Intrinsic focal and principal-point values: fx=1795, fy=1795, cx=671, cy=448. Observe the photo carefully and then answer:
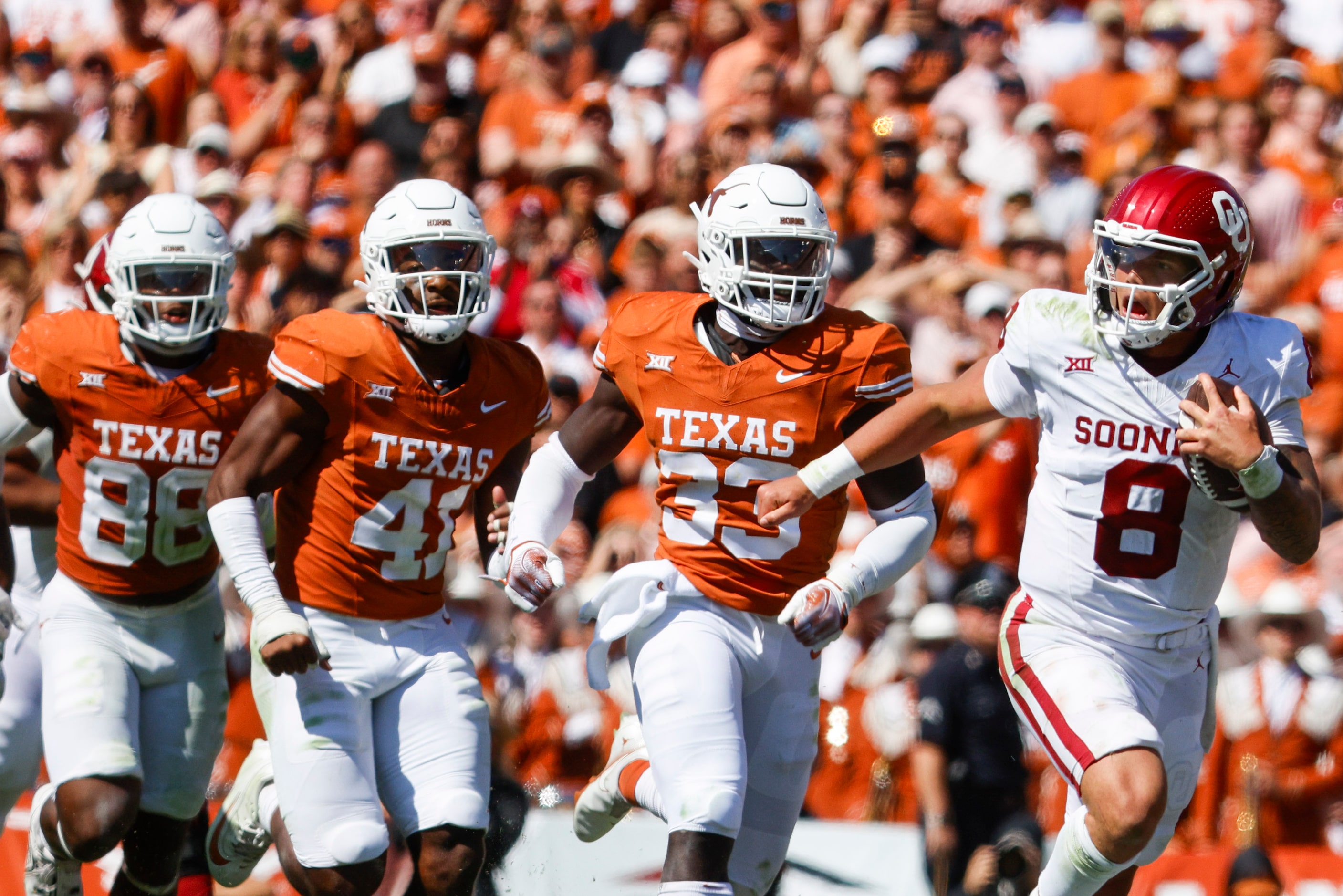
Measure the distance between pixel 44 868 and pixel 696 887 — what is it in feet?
7.60

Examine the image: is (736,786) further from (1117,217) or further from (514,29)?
(514,29)

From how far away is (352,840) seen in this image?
15.3 ft

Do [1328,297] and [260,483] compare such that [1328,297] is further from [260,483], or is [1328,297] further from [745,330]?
[260,483]

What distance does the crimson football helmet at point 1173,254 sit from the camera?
4.20 metres

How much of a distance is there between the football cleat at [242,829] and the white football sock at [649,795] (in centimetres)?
115

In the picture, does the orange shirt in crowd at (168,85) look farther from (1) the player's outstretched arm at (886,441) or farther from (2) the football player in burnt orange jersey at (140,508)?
(1) the player's outstretched arm at (886,441)

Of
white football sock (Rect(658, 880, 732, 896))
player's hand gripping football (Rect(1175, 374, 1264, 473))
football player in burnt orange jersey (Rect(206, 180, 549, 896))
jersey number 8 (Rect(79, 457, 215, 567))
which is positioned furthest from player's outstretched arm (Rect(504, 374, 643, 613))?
player's hand gripping football (Rect(1175, 374, 1264, 473))

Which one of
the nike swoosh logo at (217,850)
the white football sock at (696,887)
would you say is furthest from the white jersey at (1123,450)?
the nike swoosh logo at (217,850)

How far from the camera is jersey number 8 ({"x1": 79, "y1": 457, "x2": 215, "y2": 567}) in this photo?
5.25 metres

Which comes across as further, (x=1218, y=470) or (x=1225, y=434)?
(x=1218, y=470)

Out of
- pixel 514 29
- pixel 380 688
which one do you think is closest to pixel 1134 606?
pixel 380 688

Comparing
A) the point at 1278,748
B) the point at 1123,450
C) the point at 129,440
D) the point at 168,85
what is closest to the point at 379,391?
the point at 129,440

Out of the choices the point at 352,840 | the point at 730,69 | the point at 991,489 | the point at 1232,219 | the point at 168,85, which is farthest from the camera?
the point at 168,85

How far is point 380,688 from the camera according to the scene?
489 centimetres
